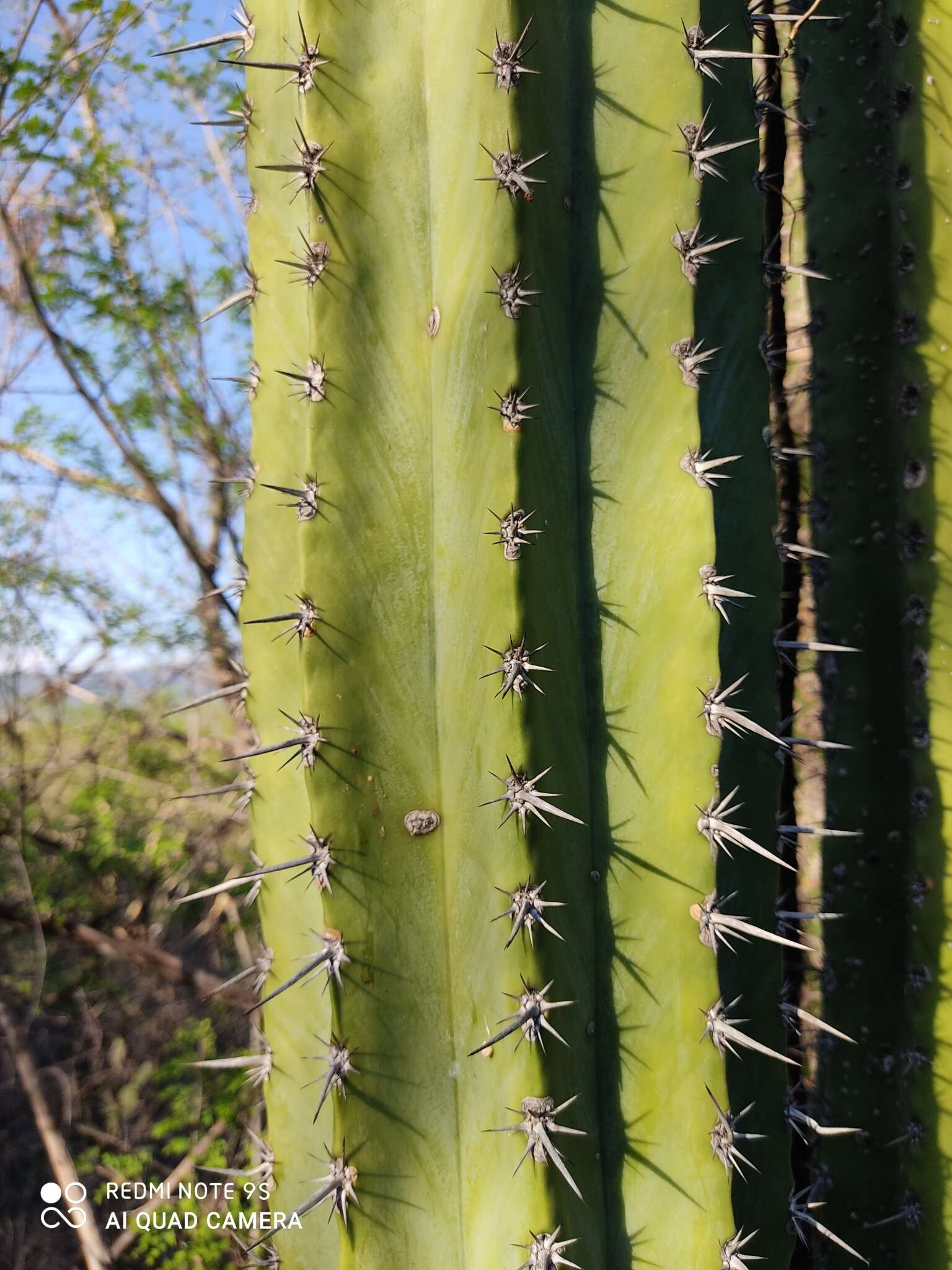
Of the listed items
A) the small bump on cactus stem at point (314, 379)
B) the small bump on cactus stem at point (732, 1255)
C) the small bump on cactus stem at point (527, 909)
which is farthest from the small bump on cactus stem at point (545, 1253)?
the small bump on cactus stem at point (314, 379)

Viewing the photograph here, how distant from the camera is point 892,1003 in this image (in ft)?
4.48

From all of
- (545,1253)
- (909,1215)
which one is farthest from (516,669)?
(909,1215)

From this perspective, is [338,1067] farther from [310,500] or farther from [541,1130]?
[310,500]

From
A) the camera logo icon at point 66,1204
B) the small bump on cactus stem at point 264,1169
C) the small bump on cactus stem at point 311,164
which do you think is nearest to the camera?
the small bump on cactus stem at point 311,164

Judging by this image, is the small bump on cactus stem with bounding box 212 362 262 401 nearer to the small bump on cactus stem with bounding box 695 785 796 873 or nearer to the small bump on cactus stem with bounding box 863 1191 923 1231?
the small bump on cactus stem with bounding box 695 785 796 873

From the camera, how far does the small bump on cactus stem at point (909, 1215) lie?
4.26 feet

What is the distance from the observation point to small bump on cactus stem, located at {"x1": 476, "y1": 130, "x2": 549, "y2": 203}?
1.03 meters

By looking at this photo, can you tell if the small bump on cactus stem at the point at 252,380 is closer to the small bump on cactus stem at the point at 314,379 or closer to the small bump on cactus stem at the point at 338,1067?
the small bump on cactus stem at the point at 314,379

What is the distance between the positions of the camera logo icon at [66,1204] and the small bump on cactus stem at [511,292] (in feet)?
9.06

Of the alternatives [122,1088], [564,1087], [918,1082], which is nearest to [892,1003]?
[918,1082]

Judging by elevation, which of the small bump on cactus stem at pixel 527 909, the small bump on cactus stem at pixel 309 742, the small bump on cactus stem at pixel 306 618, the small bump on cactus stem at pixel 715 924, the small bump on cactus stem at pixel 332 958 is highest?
the small bump on cactus stem at pixel 306 618

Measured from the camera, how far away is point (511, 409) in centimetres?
105

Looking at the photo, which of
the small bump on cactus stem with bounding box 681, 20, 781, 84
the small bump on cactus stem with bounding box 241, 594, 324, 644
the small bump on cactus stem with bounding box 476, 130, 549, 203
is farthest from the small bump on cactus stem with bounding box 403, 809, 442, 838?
the small bump on cactus stem with bounding box 681, 20, 781, 84

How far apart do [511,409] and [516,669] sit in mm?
319
